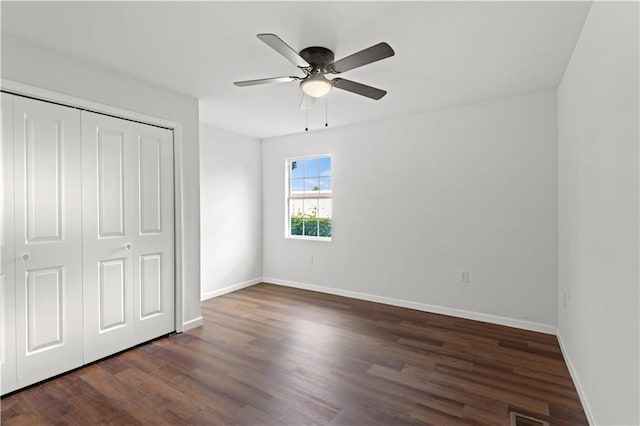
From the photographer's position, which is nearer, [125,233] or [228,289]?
[125,233]

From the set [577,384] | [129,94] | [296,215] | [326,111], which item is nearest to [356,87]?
[326,111]

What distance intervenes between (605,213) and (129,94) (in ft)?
12.1

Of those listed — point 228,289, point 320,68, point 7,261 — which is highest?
point 320,68

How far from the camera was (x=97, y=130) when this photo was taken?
9.05ft

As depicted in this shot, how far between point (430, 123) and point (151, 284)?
145 inches

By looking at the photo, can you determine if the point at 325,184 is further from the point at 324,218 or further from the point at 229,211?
the point at 229,211

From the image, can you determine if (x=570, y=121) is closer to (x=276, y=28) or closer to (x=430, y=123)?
(x=430, y=123)

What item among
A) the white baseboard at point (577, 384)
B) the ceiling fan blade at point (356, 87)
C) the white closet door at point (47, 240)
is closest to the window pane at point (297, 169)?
the ceiling fan blade at point (356, 87)

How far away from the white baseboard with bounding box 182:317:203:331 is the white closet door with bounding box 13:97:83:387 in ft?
3.14

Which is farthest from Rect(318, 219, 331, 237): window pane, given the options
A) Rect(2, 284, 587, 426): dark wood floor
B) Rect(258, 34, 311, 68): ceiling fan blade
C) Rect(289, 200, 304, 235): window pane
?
Rect(258, 34, 311, 68): ceiling fan blade

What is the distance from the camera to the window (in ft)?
16.6

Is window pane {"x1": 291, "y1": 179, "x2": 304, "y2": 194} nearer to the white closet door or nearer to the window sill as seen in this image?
the window sill

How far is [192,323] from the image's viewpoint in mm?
3525

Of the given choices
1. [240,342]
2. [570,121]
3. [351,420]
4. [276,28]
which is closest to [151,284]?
[240,342]
